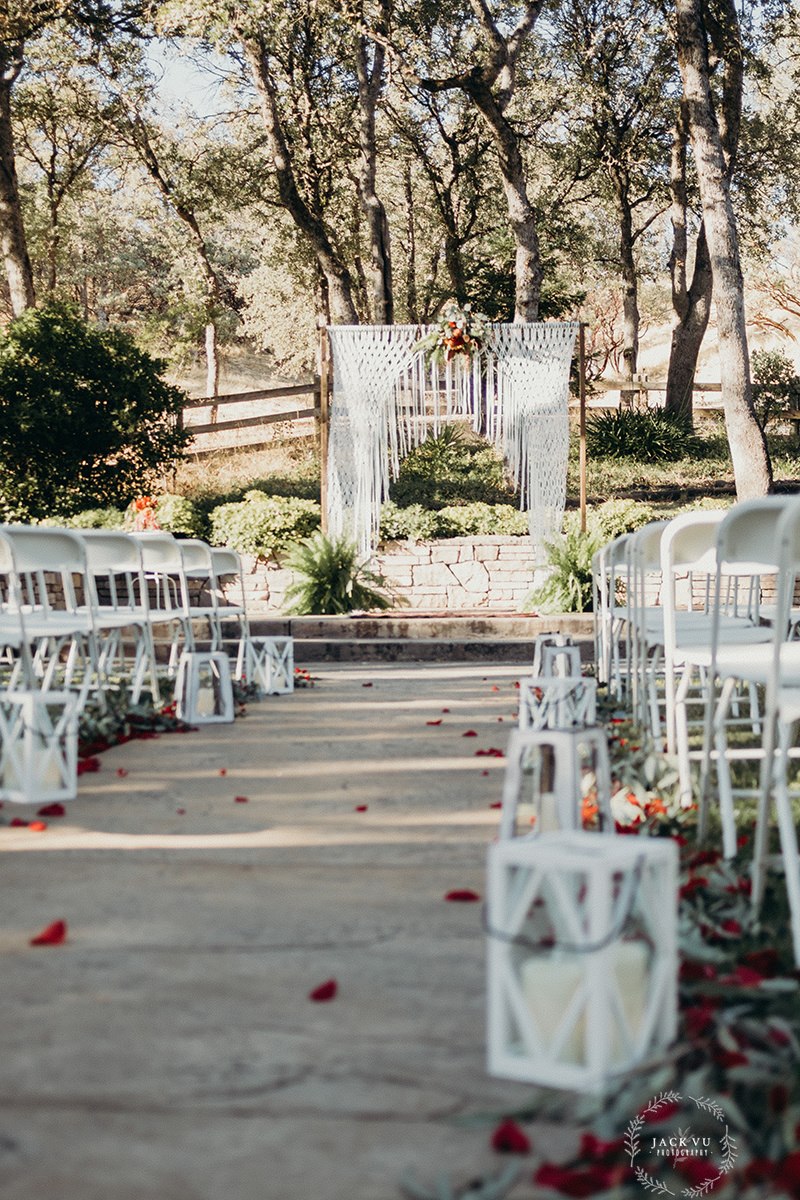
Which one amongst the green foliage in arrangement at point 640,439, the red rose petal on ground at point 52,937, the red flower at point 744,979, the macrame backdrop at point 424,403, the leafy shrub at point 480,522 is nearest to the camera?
the red flower at point 744,979

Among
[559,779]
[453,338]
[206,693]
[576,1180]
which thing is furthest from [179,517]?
[576,1180]

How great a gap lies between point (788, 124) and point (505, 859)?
62.3 feet

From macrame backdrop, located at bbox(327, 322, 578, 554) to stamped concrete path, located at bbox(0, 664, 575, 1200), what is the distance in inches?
275

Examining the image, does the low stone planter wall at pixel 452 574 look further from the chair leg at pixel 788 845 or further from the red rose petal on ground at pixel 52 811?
the chair leg at pixel 788 845

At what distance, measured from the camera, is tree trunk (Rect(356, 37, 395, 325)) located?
14219 mm

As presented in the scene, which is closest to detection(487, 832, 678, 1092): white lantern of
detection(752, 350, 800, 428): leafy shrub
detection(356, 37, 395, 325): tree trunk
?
detection(356, 37, 395, 325): tree trunk

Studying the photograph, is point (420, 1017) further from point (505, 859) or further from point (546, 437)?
point (546, 437)

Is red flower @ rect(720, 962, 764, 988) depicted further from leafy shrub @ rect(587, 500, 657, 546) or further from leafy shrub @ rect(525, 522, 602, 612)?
leafy shrub @ rect(587, 500, 657, 546)

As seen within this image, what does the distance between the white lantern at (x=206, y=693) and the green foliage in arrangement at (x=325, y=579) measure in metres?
4.79

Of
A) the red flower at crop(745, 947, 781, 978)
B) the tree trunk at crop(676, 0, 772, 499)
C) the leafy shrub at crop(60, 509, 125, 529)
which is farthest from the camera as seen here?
the leafy shrub at crop(60, 509, 125, 529)

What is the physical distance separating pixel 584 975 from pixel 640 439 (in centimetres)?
1486

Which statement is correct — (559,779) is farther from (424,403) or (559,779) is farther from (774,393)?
(774,393)

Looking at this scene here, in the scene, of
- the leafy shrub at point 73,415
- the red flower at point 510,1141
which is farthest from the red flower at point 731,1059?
the leafy shrub at point 73,415

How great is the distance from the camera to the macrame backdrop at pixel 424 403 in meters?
10.7
